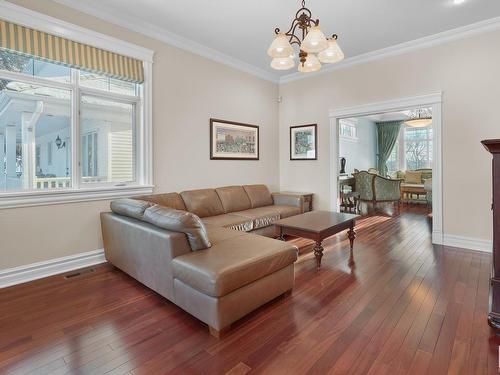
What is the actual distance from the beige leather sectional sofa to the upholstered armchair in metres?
5.36

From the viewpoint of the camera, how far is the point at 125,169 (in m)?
3.60

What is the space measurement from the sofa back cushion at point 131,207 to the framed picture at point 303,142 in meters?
3.47

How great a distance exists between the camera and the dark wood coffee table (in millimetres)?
2992

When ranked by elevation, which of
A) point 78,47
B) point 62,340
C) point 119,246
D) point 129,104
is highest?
point 78,47

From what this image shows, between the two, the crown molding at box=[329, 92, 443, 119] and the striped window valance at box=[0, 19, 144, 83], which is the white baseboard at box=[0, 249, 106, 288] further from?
the crown molding at box=[329, 92, 443, 119]

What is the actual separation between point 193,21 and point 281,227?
279 cm

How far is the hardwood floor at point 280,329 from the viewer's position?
1.61 metres

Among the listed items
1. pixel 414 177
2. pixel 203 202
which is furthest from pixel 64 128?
pixel 414 177

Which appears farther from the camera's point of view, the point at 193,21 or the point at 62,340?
the point at 193,21

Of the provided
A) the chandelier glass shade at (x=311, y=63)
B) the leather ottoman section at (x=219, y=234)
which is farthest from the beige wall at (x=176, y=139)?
the chandelier glass shade at (x=311, y=63)

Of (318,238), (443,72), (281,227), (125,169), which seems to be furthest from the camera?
(443,72)

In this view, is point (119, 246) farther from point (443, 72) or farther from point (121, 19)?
point (443, 72)

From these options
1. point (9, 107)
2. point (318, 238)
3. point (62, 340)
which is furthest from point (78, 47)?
point (318, 238)

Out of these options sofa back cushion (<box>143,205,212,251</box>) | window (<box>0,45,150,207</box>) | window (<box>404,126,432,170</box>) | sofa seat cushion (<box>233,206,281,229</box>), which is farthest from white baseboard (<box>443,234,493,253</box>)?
window (<box>404,126,432,170</box>)
